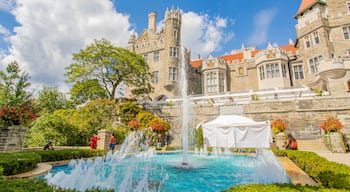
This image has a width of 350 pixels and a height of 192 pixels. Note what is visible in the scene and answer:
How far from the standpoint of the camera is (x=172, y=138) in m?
21.5

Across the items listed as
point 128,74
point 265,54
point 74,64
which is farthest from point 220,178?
point 265,54

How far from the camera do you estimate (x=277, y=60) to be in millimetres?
26969

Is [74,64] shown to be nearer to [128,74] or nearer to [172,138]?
[128,74]

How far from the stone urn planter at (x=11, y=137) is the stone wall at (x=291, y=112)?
47.3 ft

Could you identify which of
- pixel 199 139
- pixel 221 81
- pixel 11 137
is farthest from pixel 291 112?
pixel 11 137

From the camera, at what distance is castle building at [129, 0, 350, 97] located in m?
21.1

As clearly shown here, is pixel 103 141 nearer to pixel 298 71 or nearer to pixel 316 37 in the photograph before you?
pixel 298 71

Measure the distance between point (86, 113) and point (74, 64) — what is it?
8.85m

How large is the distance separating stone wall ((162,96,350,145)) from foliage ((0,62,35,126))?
47.8ft

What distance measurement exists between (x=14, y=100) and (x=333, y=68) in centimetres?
2921

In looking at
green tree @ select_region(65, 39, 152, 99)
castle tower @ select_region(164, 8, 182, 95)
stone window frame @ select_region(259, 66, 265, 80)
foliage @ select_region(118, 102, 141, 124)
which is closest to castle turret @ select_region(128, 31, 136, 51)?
castle tower @ select_region(164, 8, 182, 95)

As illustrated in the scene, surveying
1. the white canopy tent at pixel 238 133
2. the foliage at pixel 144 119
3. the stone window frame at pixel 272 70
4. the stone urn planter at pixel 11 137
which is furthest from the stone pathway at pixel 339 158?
the stone window frame at pixel 272 70

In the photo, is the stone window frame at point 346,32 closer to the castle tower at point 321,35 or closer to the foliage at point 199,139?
the castle tower at point 321,35

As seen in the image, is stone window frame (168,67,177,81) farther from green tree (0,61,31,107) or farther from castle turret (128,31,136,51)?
green tree (0,61,31,107)
